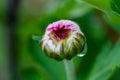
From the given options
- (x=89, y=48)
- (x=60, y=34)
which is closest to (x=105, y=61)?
(x=89, y=48)

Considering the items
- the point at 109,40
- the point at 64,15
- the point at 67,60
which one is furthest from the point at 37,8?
the point at 67,60

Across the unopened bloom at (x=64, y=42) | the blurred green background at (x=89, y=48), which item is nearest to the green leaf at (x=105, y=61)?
the blurred green background at (x=89, y=48)

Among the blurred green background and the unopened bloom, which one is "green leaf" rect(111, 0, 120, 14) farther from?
the blurred green background

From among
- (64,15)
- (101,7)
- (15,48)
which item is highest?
(101,7)

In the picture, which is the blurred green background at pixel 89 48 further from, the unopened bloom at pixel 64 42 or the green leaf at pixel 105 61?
the unopened bloom at pixel 64 42

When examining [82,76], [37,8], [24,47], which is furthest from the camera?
[37,8]

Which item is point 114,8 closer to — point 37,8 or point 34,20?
point 34,20

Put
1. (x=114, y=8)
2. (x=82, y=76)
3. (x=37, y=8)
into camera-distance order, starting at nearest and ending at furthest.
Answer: (x=114, y=8), (x=82, y=76), (x=37, y=8)

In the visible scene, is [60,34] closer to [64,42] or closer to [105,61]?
[64,42]

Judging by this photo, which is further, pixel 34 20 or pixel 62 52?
pixel 34 20
